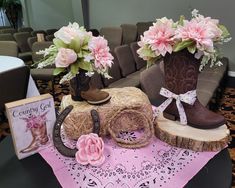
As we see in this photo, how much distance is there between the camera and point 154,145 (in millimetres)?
939

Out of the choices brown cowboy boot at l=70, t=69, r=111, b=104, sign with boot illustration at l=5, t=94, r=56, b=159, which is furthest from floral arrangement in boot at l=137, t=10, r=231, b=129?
sign with boot illustration at l=5, t=94, r=56, b=159

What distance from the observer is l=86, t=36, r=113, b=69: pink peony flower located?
97 centimetres

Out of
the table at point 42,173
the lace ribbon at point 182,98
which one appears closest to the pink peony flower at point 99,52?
the lace ribbon at point 182,98

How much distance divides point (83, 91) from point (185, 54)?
41cm

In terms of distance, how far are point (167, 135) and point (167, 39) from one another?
35 cm

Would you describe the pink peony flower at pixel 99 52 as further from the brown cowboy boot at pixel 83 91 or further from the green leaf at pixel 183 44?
the green leaf at pixel 183 44

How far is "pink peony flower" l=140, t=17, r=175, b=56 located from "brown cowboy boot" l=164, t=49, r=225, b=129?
0.18ft

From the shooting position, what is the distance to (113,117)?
3.06 feet

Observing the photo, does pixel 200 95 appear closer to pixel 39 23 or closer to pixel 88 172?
pixel 88 172

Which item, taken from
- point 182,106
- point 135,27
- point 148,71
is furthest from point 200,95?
point 135,27

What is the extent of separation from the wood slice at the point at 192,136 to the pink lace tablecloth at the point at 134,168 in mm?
22

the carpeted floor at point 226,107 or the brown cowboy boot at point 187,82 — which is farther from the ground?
the brown cowboy boot at point 187,82

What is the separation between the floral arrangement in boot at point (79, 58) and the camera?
0.91 m

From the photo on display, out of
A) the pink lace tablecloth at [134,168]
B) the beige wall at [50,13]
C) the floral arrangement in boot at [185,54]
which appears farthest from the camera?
the beige wall at [50,13]
